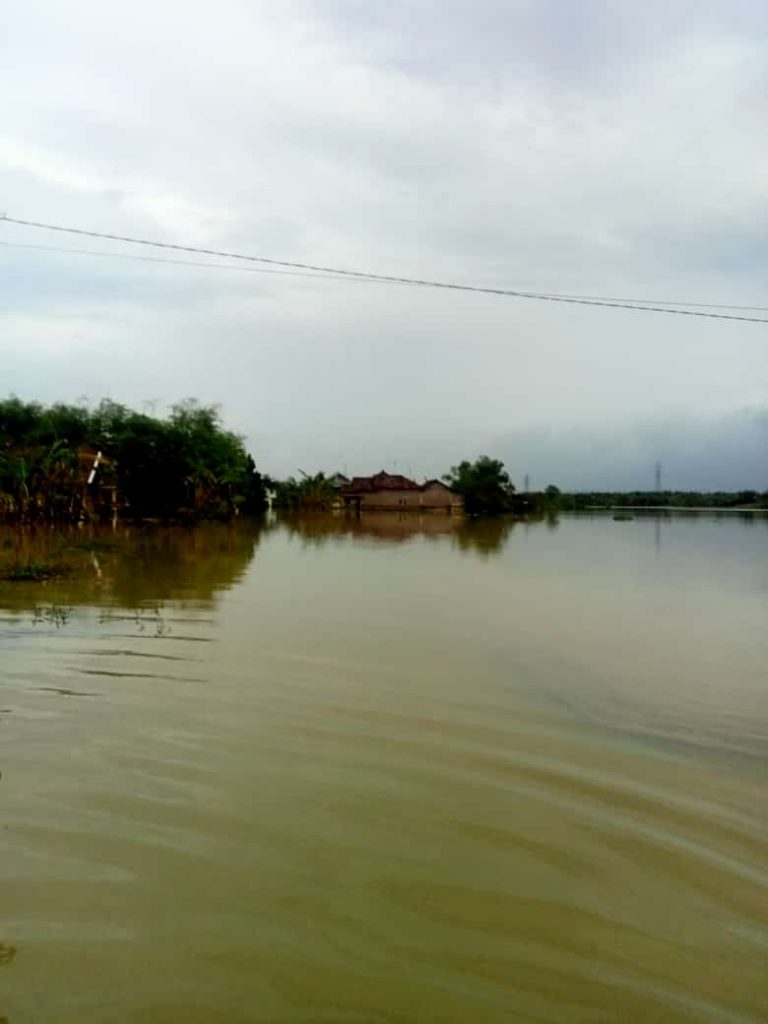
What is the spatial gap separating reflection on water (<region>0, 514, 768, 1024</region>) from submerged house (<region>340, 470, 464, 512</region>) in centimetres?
6208

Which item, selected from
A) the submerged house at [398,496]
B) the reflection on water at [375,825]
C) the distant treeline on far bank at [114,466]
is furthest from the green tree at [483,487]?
the reflection on water at [375,825]

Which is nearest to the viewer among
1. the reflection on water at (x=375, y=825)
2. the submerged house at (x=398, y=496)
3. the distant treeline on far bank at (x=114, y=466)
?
the reflection on water at (x=375, y=825)

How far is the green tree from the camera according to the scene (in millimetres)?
73750

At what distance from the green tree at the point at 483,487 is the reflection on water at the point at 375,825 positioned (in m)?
63.7

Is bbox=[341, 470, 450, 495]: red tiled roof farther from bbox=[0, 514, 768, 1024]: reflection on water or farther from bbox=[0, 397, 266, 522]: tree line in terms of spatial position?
bbox=[0, 514, 768, 1024]: reflection on water

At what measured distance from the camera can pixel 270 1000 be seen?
281 centimetres

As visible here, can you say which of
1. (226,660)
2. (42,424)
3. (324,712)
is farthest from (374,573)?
(42,424)

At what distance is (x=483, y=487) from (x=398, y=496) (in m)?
7.28

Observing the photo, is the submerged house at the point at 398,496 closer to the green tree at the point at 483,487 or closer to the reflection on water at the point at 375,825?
the green tree at the point at 483,487

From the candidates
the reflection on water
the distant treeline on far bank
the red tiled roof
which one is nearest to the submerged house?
the red tiled roof

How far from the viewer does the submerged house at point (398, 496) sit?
237 ft

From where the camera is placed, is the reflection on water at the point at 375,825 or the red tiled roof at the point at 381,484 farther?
the red tiled roof at the point at 381,484

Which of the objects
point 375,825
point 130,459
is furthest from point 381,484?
point 375,825

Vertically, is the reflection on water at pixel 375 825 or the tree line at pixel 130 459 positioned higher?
the tree line at pixel 130 459
